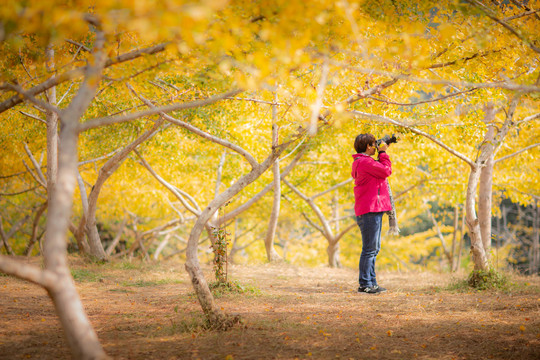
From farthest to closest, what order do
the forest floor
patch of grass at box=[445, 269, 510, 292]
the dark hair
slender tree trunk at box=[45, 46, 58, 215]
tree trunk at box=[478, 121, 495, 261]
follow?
tree trunk at box=[478, 121, 495, 261] → slender tree trunk at box=[45, 46, 58, 215] → patch of grass at box=[445, 269, 510, 292] → the dark hair → the forest floor

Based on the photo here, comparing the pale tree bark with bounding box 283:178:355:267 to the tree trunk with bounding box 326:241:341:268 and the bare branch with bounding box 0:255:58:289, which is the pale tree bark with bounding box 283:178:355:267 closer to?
the tree trunk with bounding box 326:241:341:268

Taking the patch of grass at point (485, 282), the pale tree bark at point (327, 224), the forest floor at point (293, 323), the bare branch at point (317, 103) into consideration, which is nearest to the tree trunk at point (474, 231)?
the patch of grass at point (485, 282)

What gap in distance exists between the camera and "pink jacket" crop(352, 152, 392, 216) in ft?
17.5

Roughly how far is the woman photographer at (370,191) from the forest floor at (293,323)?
72cm

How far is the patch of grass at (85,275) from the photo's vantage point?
22.5 feet

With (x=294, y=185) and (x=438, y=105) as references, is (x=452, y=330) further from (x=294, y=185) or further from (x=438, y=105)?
(x=294, y=185)

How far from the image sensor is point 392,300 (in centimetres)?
522

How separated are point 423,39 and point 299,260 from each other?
16.2 metres

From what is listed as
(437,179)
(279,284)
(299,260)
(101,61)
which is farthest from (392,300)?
(299,260)

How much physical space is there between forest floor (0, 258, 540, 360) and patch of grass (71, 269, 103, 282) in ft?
1.11

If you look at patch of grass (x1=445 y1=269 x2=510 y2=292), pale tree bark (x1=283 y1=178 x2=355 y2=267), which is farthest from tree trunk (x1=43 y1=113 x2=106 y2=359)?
pale tree bark (x1=283 y1=178 x2=355 y2=267)

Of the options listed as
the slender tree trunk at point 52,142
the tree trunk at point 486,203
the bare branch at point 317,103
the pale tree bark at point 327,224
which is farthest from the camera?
the pale tree bark at point 327,224

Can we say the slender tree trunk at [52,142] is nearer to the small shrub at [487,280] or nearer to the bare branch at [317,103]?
the bare branch at [317,103]

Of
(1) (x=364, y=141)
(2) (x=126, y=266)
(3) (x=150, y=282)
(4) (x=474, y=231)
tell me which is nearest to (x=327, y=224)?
(2) (x=126, y=266)
